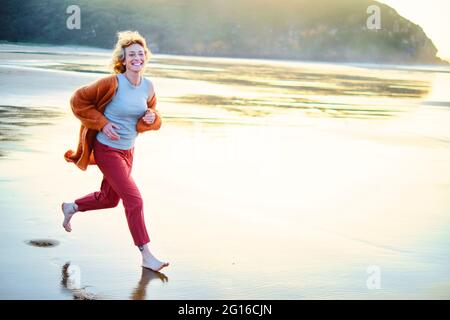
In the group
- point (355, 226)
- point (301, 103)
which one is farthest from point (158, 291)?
point (301, 103)

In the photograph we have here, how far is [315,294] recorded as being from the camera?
18.5ft

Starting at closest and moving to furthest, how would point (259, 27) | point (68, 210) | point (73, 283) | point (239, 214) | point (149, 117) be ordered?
point (73, 283) → point (149, 117) → point (68, 210) → point (239, 214) → point (259, 27)

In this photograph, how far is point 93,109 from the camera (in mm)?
6102

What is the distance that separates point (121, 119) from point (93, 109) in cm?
22

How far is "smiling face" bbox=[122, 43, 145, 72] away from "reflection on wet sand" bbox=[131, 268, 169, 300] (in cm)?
137

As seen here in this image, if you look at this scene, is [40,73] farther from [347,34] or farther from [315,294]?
[347,34]

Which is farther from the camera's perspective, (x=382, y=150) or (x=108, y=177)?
(x=382, y=150)

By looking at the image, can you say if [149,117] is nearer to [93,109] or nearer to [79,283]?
[93,109]

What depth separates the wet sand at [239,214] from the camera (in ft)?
19.2

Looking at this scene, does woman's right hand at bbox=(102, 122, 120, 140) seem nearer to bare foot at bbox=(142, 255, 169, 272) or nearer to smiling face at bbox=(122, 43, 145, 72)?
smiling face at bbox=(122, 43, 145, 72)

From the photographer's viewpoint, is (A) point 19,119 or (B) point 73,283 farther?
(A) point 19,119

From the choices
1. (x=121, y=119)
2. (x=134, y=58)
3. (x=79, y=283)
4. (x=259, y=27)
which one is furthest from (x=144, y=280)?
(x=259, y=27)

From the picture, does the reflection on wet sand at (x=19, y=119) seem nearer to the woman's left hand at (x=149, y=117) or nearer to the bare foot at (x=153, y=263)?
the woman's left hand at (x=149, y=117)

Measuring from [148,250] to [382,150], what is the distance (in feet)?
25.6
